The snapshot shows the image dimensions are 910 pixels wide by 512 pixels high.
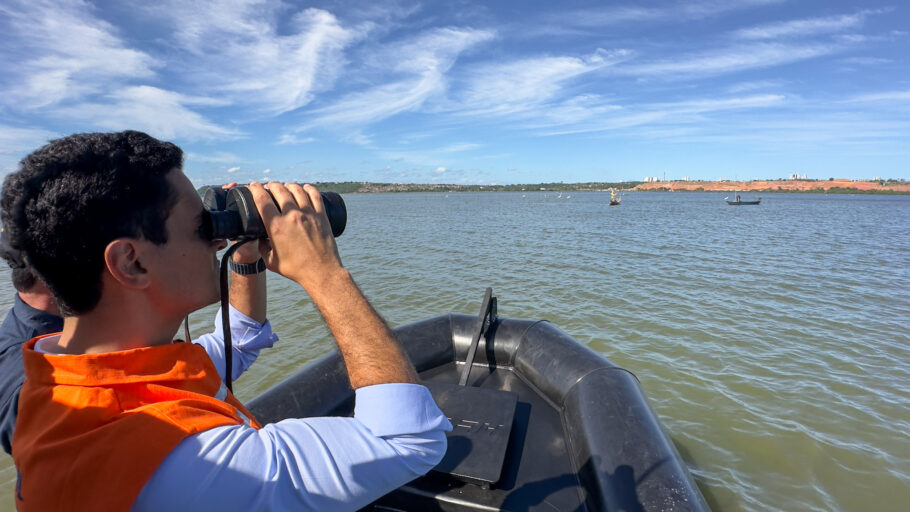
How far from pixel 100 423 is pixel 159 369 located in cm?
16

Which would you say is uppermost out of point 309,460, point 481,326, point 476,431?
point 309,460

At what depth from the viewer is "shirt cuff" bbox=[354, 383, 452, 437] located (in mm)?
916

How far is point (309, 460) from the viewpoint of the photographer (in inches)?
34.3

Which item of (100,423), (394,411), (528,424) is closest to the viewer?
(100,423)

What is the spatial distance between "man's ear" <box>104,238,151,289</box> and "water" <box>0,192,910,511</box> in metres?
0.98

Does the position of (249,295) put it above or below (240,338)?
above

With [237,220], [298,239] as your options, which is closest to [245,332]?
[237,220]

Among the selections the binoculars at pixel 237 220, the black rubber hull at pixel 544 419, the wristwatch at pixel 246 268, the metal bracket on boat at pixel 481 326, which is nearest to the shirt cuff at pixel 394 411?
the binoculars at pixel 237 220

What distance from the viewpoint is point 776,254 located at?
14188 millimetres

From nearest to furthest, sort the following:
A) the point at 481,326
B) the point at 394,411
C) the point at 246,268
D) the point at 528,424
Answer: the point at 394,411 < the point at 246,268 < the point at 528,424 < the point at 481,326

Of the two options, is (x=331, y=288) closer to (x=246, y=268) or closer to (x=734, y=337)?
(x=246, y=268)

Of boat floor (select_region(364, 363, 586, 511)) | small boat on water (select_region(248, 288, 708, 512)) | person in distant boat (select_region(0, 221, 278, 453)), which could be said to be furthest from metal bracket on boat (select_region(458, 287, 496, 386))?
person in distant boat (select_region(0, 221, 278, 453))

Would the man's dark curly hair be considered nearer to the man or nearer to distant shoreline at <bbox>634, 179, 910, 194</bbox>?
the man

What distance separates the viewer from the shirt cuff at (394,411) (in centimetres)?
92
